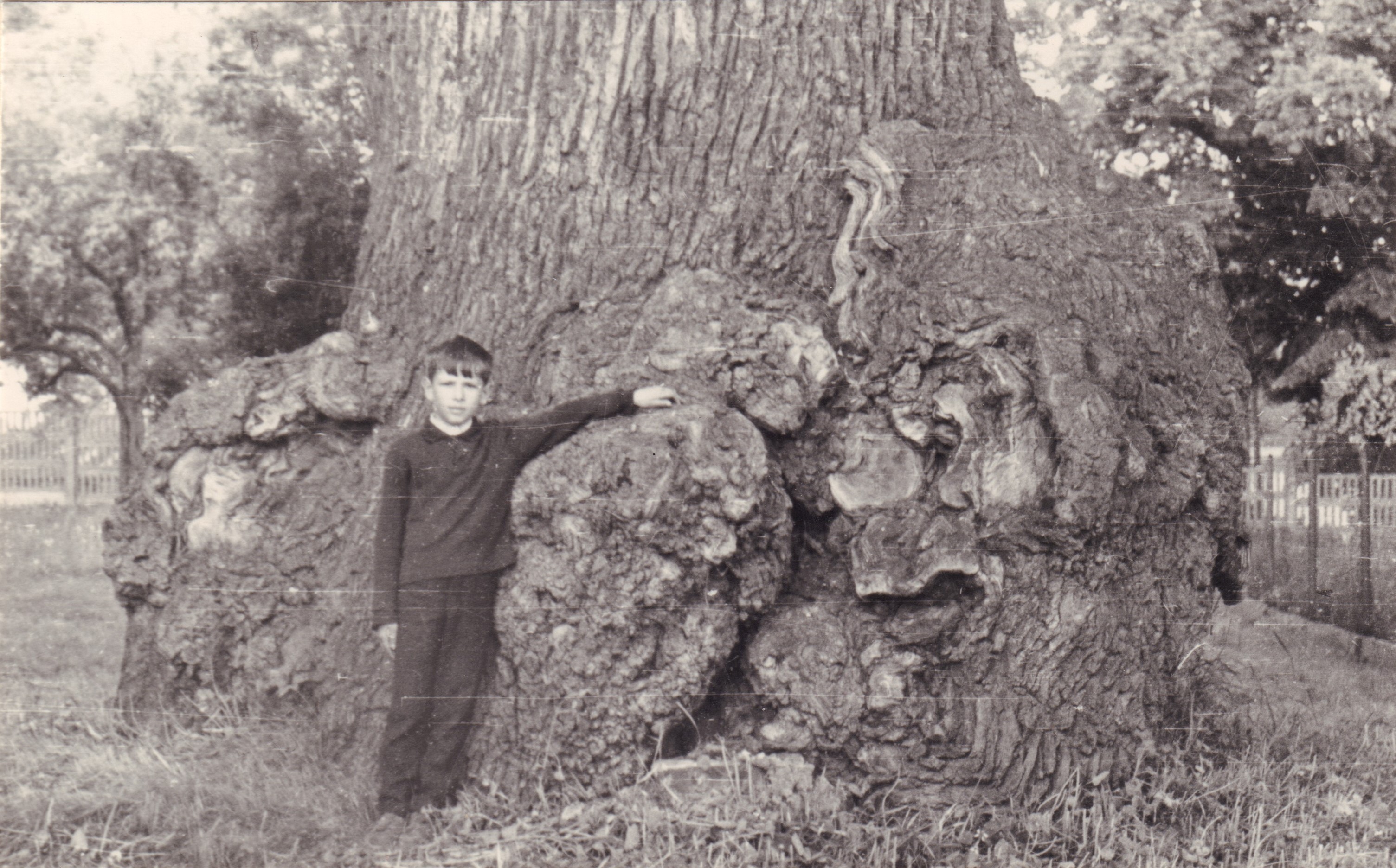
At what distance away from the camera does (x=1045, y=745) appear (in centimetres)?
339

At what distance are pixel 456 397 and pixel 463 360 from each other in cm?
14

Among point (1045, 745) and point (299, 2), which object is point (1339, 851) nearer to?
point (1045, 745)

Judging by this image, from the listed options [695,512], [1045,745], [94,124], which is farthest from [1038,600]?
[94,124]

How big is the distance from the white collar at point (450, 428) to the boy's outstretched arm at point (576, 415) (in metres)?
0.20

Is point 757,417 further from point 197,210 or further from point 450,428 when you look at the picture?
point 197,210

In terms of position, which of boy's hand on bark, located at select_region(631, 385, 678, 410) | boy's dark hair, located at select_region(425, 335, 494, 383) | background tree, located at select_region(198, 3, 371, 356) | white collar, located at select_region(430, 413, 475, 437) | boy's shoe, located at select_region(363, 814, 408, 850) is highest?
background tree, located at select_region(198, 3, 371, 356)

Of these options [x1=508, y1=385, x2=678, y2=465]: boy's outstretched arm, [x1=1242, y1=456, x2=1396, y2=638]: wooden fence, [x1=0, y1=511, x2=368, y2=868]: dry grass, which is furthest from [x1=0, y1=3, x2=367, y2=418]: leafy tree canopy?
[x1=1242, y1=456, x2=1396, y2=638]: wooden fence

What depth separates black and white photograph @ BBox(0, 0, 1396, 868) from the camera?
3.27 meters

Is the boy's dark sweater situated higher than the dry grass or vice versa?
the boy's dark sweater

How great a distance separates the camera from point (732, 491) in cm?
318

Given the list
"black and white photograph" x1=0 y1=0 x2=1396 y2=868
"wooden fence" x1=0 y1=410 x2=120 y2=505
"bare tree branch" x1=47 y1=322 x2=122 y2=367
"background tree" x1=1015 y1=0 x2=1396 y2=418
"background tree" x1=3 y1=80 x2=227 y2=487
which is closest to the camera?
"black and white photograph" x1=0 y1=0 x2=1396 y2=868

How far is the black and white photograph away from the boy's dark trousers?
0.05ft

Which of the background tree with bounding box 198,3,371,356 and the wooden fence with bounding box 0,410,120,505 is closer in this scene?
the wooden fence with bounding box 0,410,120,505

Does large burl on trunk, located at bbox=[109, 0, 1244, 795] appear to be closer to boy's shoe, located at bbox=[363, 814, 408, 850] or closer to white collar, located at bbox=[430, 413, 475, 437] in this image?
white collar, located at bbox=[430, 413, 475, 437]
